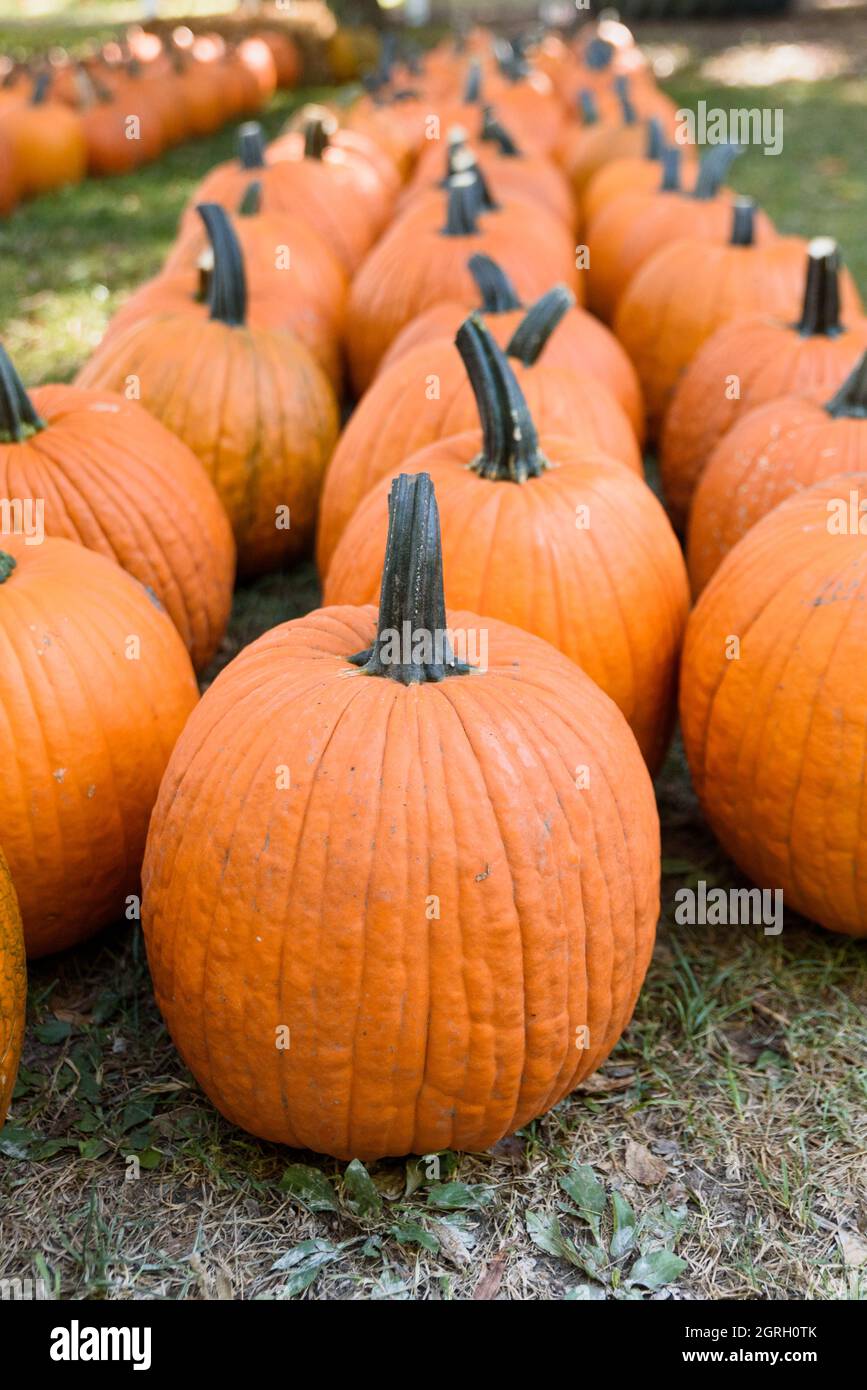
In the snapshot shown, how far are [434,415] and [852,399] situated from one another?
1051 millimetres

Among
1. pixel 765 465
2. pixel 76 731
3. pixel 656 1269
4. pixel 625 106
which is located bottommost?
pixel 656 1269

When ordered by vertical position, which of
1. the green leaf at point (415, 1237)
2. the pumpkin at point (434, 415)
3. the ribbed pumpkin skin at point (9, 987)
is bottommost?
the green leaf at point (415, 1237)

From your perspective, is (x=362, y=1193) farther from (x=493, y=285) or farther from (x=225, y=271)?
(x=225, y=271)

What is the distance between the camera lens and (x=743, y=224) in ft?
16.3

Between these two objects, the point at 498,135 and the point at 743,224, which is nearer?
the point at 743,224

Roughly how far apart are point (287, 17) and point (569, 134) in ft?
24.2

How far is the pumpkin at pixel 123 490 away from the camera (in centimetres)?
315

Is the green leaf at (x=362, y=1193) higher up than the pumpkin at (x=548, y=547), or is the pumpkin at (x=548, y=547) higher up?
the pumpkin at (x=548, y=547)

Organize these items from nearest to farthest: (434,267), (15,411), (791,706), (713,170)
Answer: (791,706) → (15,411) → (434,267) → (713,170)

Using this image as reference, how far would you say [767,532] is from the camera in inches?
114

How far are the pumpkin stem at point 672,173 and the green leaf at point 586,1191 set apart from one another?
5078 millimetres

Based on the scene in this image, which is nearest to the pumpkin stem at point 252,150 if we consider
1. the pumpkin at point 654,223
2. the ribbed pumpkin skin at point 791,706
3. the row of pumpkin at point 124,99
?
the pumpkin at point 654,223

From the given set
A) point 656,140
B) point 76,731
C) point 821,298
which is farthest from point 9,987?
point 656,140

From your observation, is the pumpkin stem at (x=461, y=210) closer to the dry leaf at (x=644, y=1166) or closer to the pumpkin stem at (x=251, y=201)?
the pumpkin stem at (x=251, y=201)
